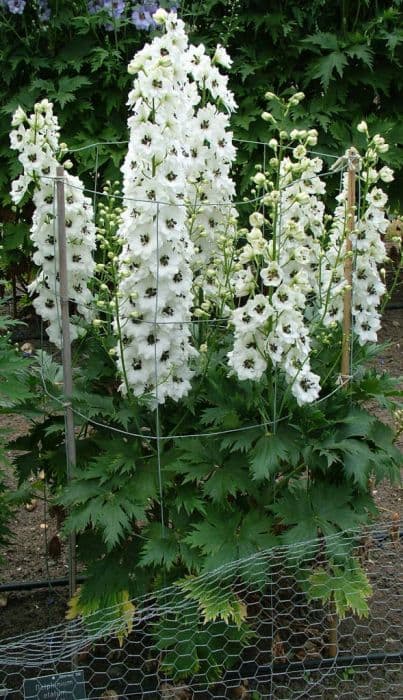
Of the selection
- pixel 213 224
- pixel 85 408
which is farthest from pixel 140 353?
pixel 213 224

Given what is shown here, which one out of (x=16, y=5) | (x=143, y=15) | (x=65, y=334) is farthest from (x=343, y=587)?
(x=16, y=5)

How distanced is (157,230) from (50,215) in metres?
0.42

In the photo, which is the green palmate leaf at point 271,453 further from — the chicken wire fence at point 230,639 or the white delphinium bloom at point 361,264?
the white delphinium bloom at point 361,264

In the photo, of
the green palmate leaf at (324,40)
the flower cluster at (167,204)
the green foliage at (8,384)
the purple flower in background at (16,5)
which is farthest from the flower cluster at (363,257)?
the purple flower in background at (16,5)

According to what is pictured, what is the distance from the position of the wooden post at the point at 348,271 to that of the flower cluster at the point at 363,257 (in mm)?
15

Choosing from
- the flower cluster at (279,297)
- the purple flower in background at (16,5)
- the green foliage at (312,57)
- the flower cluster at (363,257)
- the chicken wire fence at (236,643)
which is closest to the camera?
the flower cluster at (279,297)

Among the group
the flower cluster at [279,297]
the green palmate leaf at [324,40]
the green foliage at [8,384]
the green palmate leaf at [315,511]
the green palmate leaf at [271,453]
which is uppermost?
the green palmate leaf at [324,40]

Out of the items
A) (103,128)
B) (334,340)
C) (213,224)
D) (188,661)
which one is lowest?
(188,661)

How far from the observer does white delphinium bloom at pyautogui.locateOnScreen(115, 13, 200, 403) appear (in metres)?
2.74

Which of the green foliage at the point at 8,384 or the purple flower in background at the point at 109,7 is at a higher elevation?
the purple flower in background at the point at 109,7

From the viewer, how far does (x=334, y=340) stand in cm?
321

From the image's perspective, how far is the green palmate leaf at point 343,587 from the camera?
2836 millimetres

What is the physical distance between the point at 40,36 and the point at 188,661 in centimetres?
387

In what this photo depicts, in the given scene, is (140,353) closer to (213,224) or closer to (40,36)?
(213,224)
